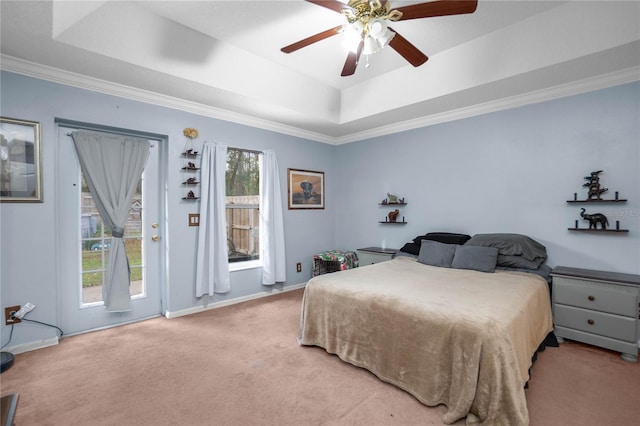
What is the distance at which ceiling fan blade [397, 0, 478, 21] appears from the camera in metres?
1.71

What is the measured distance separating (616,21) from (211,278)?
14.4ft

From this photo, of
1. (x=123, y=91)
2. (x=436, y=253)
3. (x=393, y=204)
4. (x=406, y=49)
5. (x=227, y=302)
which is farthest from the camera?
(x=393, y=204)

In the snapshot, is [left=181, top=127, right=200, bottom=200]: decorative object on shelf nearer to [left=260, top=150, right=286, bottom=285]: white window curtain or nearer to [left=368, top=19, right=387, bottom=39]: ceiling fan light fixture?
[left=260, top=150, right=286, bottom=285]: white window curtain

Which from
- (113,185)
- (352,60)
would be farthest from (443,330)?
(113,185)

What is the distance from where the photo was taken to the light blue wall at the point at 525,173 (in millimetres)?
2723

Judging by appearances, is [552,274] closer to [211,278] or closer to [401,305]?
[401,305]

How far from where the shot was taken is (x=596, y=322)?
2486 mm

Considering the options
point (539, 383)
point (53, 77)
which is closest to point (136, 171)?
point (53, 77)

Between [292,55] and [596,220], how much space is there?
3.41 meters

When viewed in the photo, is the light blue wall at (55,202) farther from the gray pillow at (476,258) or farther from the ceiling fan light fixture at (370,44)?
the gray pillow at (476,258)

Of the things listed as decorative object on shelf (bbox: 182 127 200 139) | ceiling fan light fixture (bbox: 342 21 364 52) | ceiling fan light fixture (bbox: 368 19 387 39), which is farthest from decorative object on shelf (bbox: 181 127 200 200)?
ceiling fan light fixture (bbox: 368 19 387 39)

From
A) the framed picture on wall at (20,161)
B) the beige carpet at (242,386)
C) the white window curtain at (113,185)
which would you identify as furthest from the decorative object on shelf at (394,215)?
the framed picture on wall at (20,161)

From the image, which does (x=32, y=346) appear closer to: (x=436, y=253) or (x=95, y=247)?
(x=95, y=247)

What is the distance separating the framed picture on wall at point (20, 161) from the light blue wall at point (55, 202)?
0.05 metres
